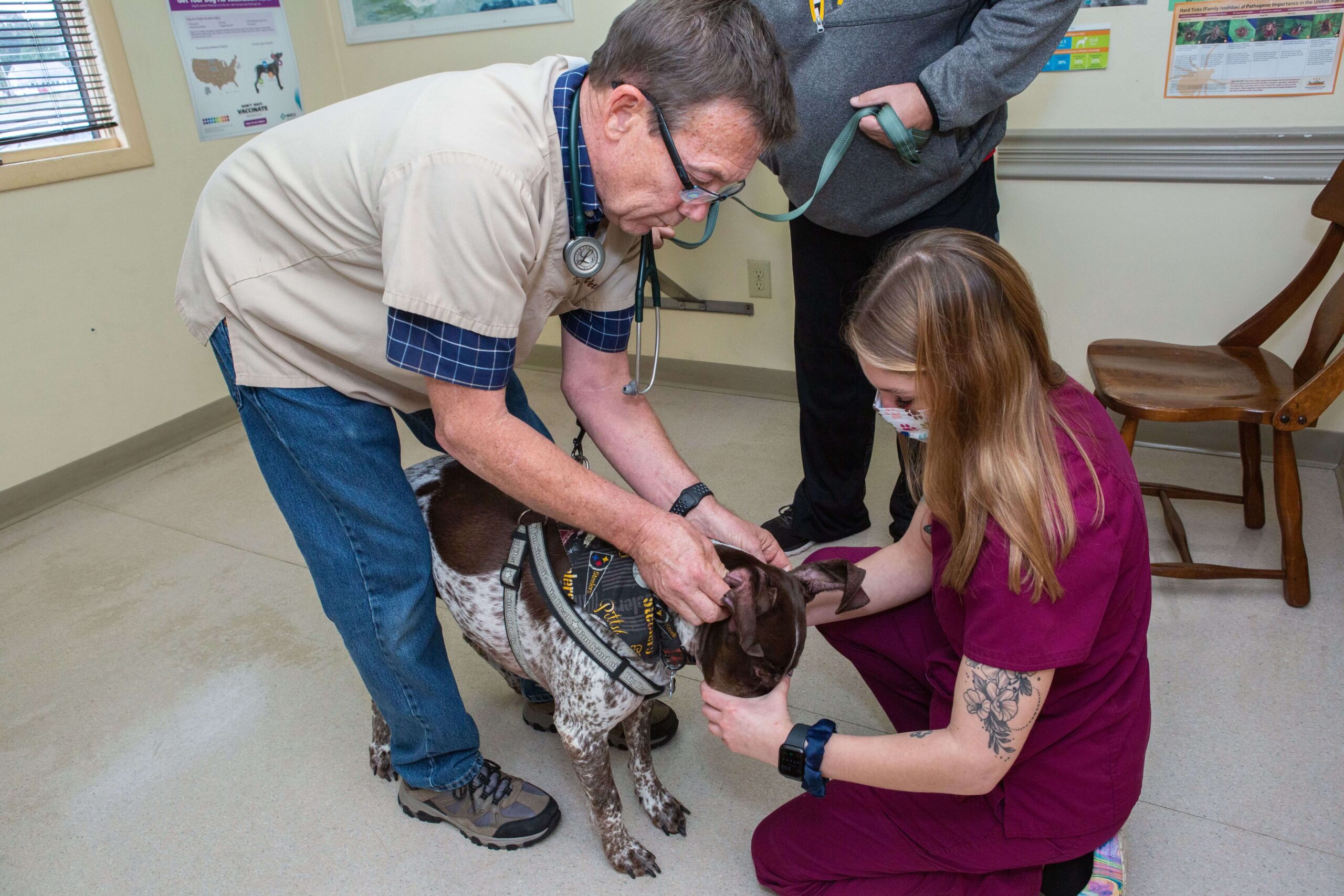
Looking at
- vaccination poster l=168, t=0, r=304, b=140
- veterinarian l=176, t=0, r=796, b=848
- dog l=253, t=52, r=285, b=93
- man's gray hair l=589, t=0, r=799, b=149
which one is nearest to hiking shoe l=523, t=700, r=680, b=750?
veterinarian l=176, t=0, r=796, b=848

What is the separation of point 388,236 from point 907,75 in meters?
1.29

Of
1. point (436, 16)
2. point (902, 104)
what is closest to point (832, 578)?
point (902, 104)

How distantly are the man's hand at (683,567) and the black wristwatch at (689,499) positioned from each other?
0.27m

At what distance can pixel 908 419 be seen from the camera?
1377mm

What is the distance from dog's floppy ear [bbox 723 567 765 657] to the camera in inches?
50.5

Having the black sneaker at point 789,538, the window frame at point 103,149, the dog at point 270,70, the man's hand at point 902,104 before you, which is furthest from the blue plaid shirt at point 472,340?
the dog at point 270,70

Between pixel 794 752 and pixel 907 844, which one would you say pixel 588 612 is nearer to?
pixel 794 752

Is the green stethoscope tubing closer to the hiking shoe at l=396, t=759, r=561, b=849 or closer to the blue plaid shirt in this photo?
the blue plaid shirt

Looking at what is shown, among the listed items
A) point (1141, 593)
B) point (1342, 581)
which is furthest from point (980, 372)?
point (1342, 581)

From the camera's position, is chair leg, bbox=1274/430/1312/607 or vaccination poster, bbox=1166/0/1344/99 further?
vaccination poster, bbox=1166/0/1344/99

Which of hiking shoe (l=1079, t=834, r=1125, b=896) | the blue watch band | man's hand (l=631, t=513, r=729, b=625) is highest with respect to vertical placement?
man's hand (l=631, t=513, r=729, b=625)

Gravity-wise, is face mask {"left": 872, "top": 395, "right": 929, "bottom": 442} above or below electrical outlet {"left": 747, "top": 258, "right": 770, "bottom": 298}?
above

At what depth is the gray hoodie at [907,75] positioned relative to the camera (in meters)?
1.84

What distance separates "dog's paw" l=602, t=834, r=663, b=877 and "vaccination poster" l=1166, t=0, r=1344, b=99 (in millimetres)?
2564
